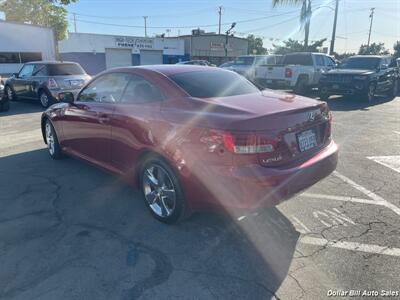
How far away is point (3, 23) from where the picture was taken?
2070 cm

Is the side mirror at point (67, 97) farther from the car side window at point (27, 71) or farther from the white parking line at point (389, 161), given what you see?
the car side window at point (27, 71)

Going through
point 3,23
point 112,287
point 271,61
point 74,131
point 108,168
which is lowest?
point 112,287

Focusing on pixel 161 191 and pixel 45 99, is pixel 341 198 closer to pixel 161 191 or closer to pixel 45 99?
pixel 161 191

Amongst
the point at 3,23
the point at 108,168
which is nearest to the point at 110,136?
the point at 108,168

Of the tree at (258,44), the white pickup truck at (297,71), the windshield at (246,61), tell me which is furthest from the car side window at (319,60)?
the tree at (258,44)

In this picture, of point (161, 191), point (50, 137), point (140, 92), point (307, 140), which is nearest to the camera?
point (307, 140)

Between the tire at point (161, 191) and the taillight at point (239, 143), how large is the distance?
0.60 meters

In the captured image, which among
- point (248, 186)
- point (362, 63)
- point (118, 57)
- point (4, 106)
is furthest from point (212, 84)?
point (118, 57)

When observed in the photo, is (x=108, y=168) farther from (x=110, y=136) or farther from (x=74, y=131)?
(x=74, y=131)

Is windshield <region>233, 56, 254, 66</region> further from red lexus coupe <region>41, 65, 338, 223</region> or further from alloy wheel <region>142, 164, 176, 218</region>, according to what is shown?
alloy wheel <region>142, 164, 176, 218</region>

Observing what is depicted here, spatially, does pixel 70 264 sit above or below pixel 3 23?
below

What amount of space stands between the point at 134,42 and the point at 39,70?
2933 cm

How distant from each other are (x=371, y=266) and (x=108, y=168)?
309 centimetres

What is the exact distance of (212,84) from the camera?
3.85 metres
